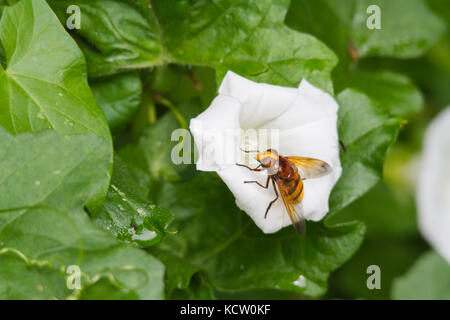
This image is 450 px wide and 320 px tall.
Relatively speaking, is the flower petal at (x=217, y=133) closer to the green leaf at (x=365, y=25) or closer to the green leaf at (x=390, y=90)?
the green leaf at (x=365, y=25)

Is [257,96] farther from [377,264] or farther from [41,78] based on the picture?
[377,264]

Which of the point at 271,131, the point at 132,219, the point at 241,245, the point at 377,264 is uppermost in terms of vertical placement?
the point at 271,131

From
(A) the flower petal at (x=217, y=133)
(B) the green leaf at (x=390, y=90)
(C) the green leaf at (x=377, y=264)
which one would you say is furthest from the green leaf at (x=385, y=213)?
(A) the flower petal at (x=217, y=133)

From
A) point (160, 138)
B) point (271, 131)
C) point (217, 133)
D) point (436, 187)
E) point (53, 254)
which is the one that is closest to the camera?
point (53, 254)

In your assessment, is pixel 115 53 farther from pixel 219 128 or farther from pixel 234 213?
pixel 234 213

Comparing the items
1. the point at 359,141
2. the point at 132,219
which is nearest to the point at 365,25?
the point at 359,141

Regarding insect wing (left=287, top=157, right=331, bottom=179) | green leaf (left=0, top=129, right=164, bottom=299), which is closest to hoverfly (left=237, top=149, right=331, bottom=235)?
insect wing (left=287, top=157, right=331, bottom=179)
